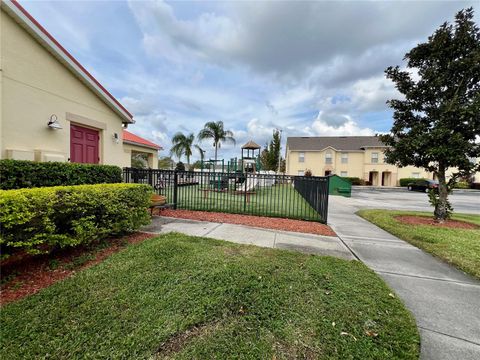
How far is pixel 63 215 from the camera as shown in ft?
11.3

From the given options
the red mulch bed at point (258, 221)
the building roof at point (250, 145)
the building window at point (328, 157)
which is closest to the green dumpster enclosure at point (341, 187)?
the building roof at point (250, 145)

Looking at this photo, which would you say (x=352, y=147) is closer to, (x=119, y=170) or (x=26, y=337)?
(x=119, y=170)

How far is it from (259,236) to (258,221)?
5.22ft

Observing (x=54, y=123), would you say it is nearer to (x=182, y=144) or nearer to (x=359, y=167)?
(x=182, y=144)

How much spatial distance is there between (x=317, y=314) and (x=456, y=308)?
1970mm

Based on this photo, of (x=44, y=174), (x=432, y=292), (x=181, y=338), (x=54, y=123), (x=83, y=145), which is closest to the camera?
(x=181, y=338)

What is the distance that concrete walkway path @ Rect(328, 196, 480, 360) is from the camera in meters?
2.14

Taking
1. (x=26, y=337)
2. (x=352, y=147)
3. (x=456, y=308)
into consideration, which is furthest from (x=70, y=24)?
(x=352, y=147)

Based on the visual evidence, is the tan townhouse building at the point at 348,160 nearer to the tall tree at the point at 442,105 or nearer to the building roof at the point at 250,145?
the building roof at the point at 250,145

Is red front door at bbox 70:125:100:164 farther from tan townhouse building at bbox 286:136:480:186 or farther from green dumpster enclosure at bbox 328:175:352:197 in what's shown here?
tan townhouse building at bbox 286:136:480:186

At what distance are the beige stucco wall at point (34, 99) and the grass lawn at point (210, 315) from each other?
14.9 feet

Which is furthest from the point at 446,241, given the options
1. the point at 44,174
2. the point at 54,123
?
the point at 54,123

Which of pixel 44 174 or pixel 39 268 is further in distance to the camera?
pixel 44 174

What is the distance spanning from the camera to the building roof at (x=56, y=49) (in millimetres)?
Answer: 5012
